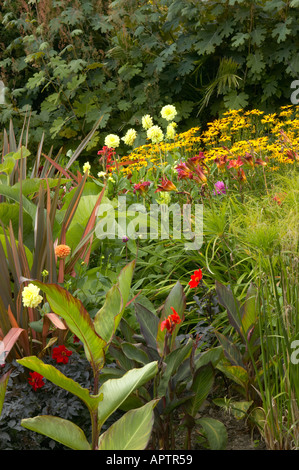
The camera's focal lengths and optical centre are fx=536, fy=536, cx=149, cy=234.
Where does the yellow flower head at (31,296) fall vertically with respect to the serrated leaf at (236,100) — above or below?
below

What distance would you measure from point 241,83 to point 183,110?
0.68m

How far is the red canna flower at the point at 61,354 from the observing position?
1828mm

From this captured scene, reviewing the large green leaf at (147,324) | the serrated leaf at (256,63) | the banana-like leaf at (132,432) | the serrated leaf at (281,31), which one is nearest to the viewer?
the banana-like leaf at (132,432)

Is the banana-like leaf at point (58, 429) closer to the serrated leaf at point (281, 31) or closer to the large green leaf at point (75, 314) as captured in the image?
the large green leaf at point (75, 314)

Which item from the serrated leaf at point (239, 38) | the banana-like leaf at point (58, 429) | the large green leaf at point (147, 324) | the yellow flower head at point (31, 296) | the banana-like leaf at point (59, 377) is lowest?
the banana-like leaf at point (58, 429)

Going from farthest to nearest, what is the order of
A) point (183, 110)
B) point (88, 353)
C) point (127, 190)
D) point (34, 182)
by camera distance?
point (183, 110)
point (127, 190)
point (34, 182)
point (88, 353)

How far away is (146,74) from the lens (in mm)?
6012

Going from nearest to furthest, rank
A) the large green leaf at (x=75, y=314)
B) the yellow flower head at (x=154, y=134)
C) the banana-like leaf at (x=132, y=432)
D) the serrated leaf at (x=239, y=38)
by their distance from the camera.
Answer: the banana-like leaf at (x=132, y=432) → the large green leaf at (x=75, y=314) → the yellow flower head at (x=154, y=134) → the serrated leaf at (x=239, y=38)

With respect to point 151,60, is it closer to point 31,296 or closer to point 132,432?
point 31,296

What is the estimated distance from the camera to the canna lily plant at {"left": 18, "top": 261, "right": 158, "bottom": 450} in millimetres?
1474

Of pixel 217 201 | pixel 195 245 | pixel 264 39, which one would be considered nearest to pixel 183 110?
pixel 264 39

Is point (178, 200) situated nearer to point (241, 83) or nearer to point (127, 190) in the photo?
point (127, 190)

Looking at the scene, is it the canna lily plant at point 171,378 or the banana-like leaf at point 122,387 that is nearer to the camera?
the banana-like leaf at point 122,387

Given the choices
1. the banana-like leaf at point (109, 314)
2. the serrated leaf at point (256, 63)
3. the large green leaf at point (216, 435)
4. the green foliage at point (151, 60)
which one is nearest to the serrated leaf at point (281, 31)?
the green foliage at point (151, 60)
